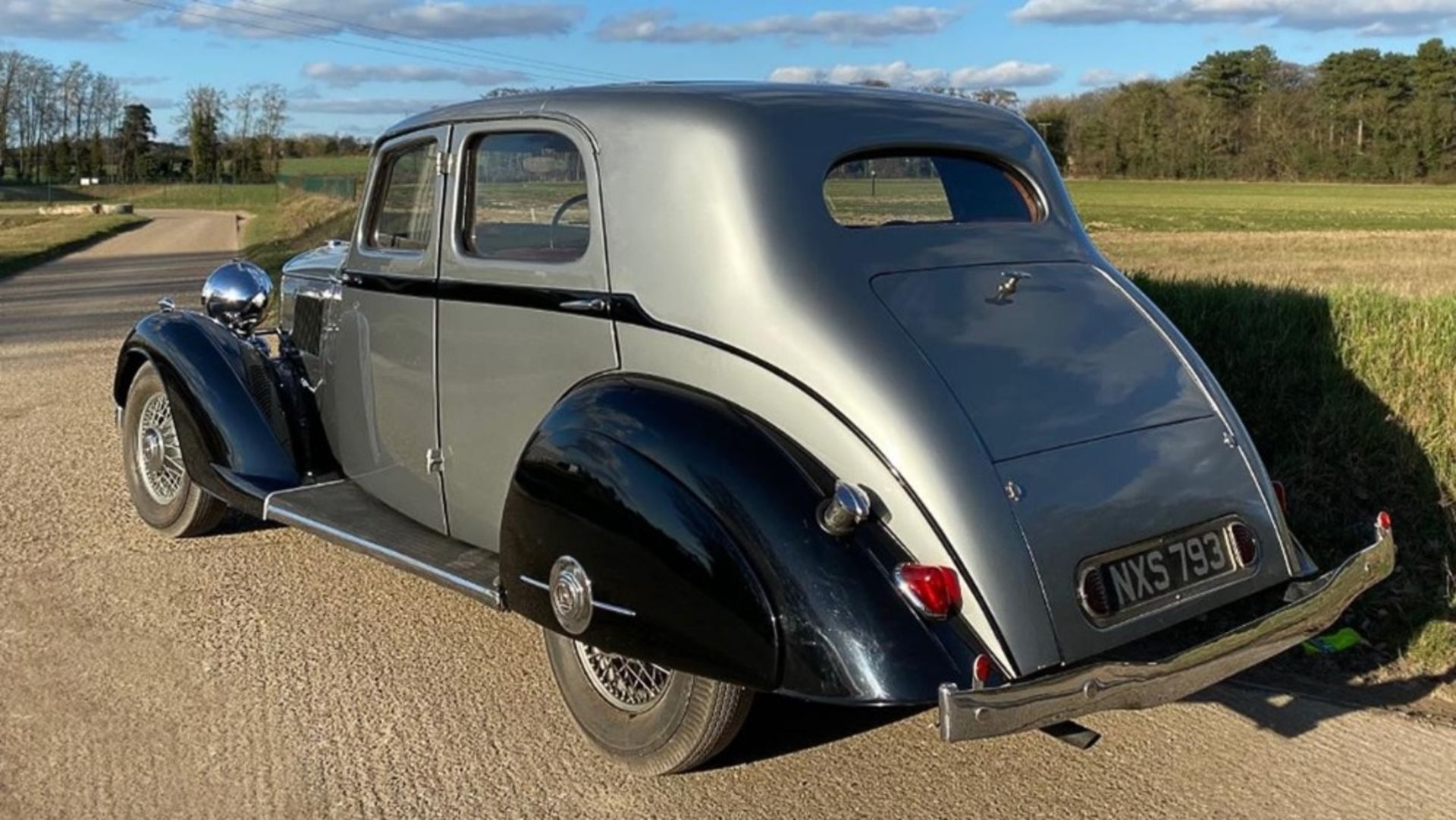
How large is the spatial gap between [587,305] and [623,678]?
109 cm

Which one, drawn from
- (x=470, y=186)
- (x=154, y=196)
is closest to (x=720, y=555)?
(x=470, y=186)

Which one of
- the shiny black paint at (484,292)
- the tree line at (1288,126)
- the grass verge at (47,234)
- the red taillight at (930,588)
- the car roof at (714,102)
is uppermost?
the tree line at (1288,126)

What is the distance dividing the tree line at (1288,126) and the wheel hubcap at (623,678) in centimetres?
7918

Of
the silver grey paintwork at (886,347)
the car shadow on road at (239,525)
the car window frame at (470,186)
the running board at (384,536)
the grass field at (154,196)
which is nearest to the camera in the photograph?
the silver grey paintwork at (886,347)

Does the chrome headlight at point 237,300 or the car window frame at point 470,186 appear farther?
the chrome headlight at point 237,300

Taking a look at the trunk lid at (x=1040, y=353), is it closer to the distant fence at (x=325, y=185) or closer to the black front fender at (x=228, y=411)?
the black front fender at (x=228, y=411)

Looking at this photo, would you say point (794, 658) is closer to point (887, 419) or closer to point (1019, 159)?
point (887, 419)

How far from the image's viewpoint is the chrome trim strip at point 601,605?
3.17 m

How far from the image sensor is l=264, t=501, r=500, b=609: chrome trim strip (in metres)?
3.70

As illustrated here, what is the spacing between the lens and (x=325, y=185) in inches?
1459

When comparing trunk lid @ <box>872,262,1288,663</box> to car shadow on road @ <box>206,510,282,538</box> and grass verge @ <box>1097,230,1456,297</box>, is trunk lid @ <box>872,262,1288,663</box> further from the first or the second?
grass verge @ <box>1097,230,1456,297</box>

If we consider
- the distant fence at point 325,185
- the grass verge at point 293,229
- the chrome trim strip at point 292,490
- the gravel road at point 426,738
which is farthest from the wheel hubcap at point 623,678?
the distant fence at point 325,185

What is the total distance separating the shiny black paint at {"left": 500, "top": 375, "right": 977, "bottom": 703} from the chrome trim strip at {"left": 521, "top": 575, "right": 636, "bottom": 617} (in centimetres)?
1

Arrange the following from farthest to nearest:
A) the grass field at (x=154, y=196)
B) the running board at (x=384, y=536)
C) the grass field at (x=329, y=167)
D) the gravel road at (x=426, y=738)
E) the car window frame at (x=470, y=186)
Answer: the grass field at (x=154, y=196) → the grass field at (x=329, y=167) → the car window frame at (x=470, y=186) → the running board at (x=384, y=536) → the gravel road at (x=426, y=738)
